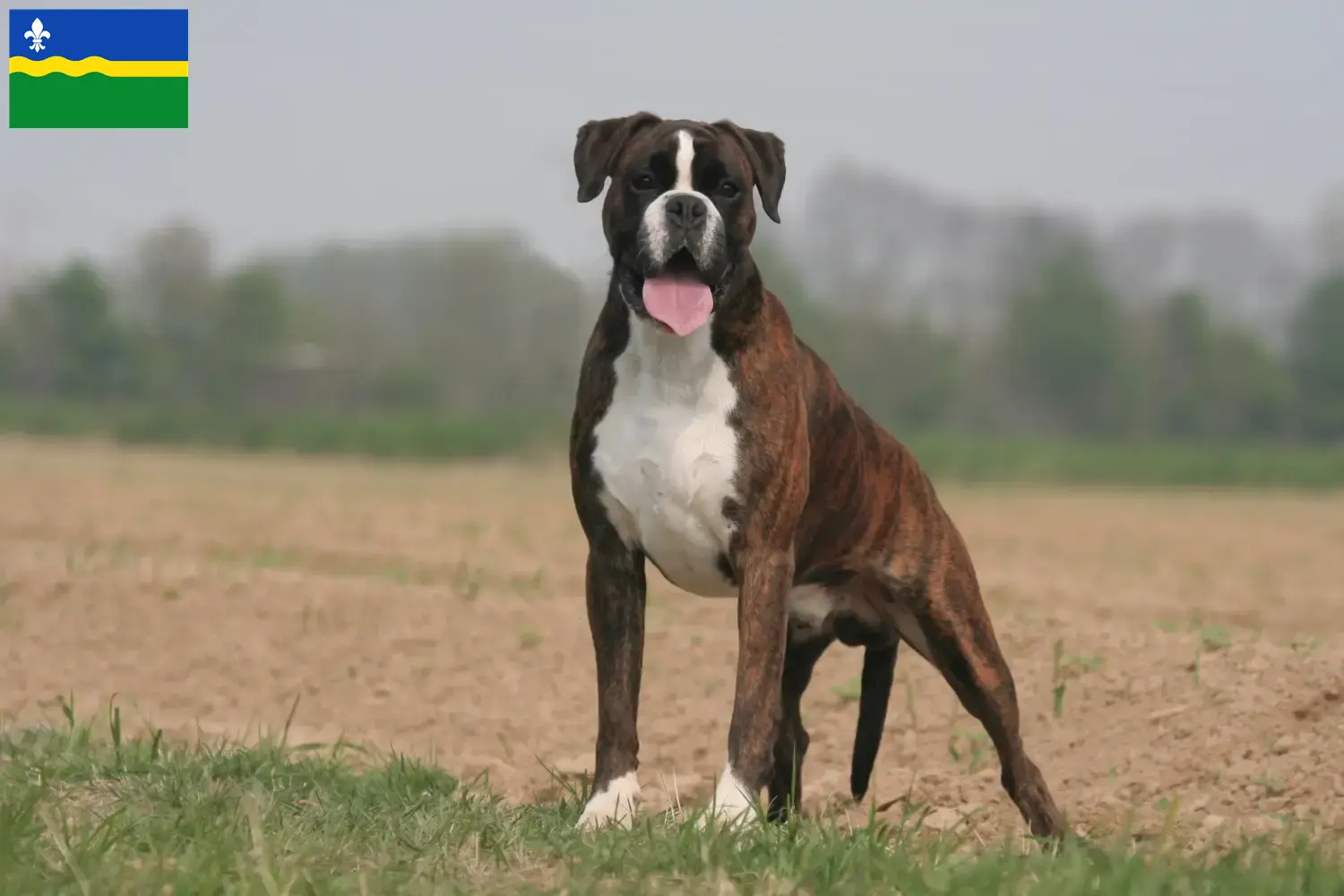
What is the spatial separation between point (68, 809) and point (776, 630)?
6.40ft

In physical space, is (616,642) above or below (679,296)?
below

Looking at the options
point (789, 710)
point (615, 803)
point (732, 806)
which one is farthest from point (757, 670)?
point (789, 710)

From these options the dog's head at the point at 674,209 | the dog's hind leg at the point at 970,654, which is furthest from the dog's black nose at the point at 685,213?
the dog's hind leg at the point at 970,654

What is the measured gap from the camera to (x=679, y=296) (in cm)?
475

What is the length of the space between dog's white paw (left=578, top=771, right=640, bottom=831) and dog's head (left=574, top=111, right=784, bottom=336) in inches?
51.5

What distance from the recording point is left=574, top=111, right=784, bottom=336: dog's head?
4.66m

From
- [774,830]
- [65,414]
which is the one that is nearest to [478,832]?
[774,830]

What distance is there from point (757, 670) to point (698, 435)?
679 mm

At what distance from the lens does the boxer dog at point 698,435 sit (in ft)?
15.6

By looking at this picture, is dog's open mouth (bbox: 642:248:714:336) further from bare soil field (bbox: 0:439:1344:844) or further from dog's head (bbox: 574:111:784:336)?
bare soil field (bbox: 0:439:1344:844)

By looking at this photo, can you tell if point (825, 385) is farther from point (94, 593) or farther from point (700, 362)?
point (94, 593)

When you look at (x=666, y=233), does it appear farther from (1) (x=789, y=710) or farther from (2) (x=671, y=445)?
(1) (x=789, y=710)

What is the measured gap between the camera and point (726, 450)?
15.8ft

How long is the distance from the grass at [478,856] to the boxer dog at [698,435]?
36 centimetres
